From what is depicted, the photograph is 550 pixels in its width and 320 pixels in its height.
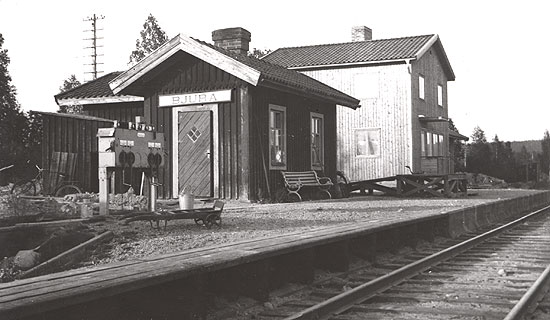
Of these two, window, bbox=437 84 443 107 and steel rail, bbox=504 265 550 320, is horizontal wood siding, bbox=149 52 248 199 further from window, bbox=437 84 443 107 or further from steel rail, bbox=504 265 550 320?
window, bbox=437 84 443 107

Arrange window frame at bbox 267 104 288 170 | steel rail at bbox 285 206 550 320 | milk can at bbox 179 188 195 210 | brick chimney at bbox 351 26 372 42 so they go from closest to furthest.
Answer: steel rail at bbox 285 206 550 320, milk can at bbox 179 188 195 210, window frame at bbox 267 104 288 170, brick chimney at bbox 351 26 372 42

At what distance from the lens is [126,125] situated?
1002 centimetres

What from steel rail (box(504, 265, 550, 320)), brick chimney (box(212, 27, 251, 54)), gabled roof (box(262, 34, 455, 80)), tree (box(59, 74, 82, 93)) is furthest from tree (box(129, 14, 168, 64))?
steel rail (box(504, 265, 550, 320))

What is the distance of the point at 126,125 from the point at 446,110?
85.8ft

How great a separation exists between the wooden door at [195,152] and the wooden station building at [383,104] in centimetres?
1297

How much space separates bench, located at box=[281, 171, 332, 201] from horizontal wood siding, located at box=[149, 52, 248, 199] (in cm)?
167

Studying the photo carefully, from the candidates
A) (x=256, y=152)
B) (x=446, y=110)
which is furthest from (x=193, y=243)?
(x=446, y=110)

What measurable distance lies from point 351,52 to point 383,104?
314 centimetres

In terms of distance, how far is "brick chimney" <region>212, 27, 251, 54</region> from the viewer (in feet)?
61.1

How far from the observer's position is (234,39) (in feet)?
61.4

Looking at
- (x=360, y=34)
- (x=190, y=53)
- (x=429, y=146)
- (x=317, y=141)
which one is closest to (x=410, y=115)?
(x=429, y=146)

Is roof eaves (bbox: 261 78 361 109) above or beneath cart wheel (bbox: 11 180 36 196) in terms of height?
above

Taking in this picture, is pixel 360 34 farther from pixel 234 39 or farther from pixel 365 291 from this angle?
pixel 365 291

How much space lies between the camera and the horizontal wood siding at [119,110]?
1970cm
